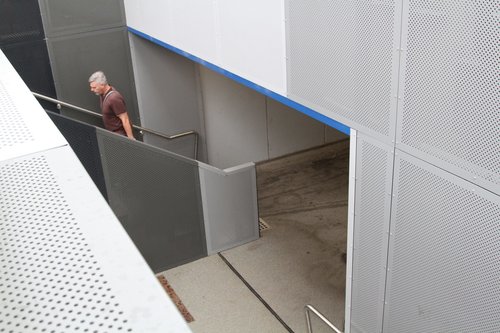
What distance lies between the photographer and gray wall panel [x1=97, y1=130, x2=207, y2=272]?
20.2 feet

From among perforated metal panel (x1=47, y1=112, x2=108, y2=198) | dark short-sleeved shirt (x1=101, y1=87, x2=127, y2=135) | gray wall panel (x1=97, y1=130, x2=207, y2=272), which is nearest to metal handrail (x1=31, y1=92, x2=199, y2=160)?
dark short-sleeved shirt (x1=101, y1=87, x2=127, y2=135)

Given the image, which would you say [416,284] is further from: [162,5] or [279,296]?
[162,5]

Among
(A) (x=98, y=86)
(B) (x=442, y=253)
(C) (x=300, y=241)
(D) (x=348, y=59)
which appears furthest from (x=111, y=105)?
(B) (x=442, y=253)

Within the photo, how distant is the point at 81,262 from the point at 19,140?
0.78 metres

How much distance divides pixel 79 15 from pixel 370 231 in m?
5.97

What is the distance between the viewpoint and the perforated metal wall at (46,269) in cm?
121

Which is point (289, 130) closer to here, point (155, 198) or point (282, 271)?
point (282, 271)

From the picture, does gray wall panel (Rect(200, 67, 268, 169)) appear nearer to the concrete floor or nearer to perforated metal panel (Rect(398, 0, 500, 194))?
the concrete floor

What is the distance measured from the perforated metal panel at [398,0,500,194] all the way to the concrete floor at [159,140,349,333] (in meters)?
3.19

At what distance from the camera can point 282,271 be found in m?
6.88

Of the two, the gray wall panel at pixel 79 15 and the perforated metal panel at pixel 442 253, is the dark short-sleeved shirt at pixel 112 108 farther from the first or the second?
the perforated metal panel at pixel 442 253

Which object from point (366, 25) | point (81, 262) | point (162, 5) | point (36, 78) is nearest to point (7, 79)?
point (81, 262)

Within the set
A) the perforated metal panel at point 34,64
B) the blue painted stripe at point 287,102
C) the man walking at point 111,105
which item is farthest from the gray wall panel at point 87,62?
the blue painted stripe at point 287,102

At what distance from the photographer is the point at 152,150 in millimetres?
6293
